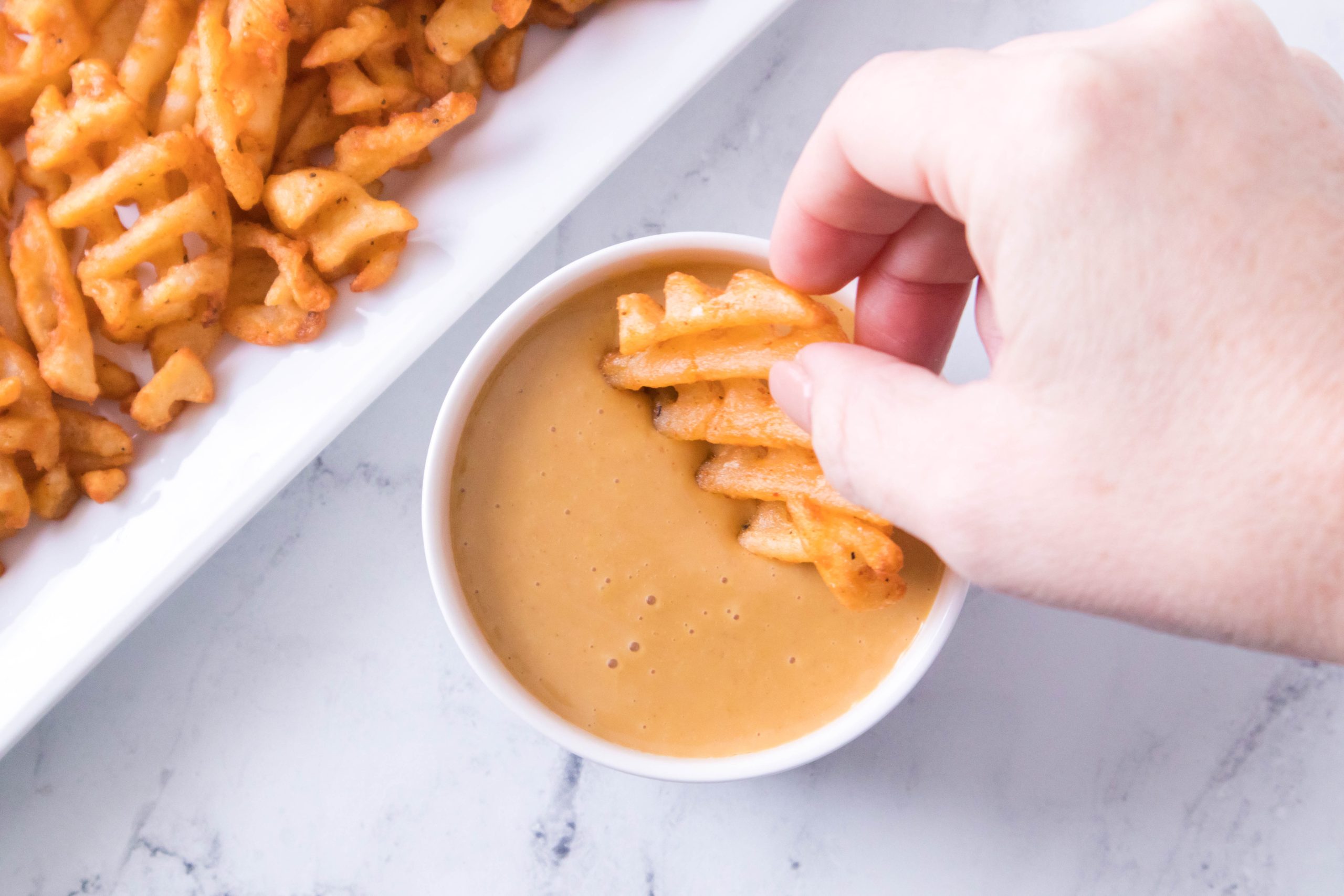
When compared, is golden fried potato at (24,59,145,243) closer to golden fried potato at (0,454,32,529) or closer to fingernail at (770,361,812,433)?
golden fried potato at (0,454,32,529)

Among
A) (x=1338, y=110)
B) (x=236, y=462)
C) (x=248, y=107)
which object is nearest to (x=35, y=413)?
(x=236, y=462)

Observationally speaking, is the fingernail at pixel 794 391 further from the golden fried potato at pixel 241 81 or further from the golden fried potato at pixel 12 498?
the golden fried potato at pixel 12 498

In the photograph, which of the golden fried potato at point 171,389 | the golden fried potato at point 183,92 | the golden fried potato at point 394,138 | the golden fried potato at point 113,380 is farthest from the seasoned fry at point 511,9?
the golden fried potato at point 113,380

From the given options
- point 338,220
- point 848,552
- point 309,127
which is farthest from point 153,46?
point 848,552

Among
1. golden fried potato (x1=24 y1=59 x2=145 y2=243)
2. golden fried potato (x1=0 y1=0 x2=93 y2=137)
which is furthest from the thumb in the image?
golden fried potato (x1=0 y1=0 x2=93 y2=137)

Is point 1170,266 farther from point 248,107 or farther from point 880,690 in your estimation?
point 248,107

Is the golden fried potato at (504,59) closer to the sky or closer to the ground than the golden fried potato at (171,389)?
closer to the sky
